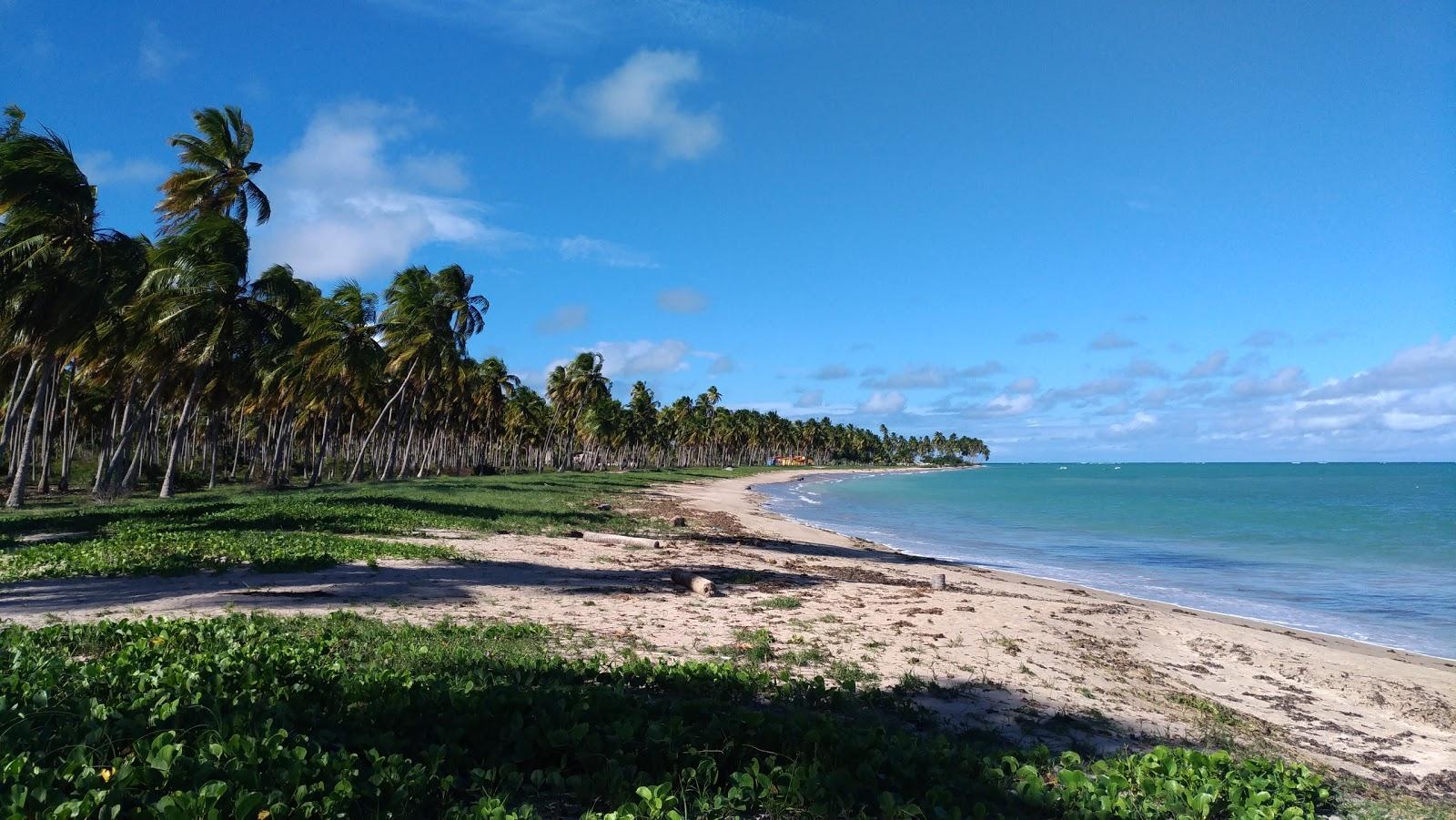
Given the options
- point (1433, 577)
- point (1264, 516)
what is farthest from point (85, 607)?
point (1264, 516)

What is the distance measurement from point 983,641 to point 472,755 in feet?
28.4

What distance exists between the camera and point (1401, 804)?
21.4 feet

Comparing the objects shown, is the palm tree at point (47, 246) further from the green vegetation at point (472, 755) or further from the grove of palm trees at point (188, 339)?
the green vegetation at point (472, 755)

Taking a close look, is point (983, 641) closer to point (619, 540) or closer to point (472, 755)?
point (472, 755)

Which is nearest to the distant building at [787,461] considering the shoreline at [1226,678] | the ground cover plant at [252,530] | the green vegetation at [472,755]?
the ground cover plant at [252,530]

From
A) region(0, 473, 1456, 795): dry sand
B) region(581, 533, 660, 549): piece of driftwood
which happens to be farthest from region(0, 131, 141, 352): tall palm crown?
region(581, 533, 660, 549): piece of driftwood

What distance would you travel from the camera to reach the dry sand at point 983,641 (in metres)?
8.36

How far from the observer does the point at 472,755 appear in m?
4.73

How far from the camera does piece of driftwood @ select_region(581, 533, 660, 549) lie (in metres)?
21.4

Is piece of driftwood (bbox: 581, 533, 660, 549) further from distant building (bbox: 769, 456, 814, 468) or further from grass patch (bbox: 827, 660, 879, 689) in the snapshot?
distant building (bbox: 769, 456, 814, 468)

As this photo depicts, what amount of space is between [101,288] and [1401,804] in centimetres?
2788

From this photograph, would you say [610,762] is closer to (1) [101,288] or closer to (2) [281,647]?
(2) [281,647]

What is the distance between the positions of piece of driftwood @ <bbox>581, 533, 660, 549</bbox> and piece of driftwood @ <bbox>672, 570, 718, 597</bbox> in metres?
6.47

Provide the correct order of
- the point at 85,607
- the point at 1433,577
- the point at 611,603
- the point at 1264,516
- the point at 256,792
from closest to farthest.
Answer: the point at 256,792 → the point at 85,607 → the point at 611,603 → the point at 1433,577 → the point at 1264,516
